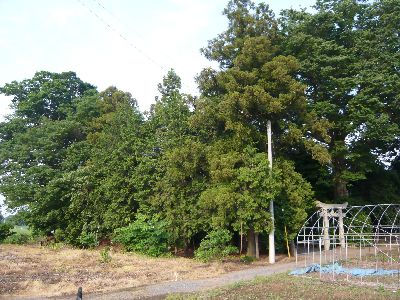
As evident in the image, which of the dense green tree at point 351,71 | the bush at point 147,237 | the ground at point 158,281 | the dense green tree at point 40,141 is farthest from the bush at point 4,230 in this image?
the dense green tree at point 351,71

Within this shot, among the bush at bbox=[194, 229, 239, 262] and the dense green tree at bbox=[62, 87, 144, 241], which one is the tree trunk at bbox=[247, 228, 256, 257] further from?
the dense green tree at bbox=[62, 87, 144, 241]

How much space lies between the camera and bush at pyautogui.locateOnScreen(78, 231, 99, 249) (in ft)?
80.2

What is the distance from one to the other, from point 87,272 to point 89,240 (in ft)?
32.4

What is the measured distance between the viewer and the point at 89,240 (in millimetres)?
24516

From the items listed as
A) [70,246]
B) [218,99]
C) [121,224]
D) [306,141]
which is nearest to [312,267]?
[306,141]

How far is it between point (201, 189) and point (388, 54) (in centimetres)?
1265

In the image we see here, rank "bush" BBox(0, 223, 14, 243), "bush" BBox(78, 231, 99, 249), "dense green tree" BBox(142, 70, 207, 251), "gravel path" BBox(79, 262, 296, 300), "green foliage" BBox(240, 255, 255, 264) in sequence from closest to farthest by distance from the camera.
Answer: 1. "gravel path" BBox(79, 262, 296, 300)
2. "green foliage" BBox(240, 255, 255, 264)
3. "dense green tree" BBox(142, 70, 207, 251)
4. "bush" BBox(78, 231, 99, 249)
5. "bush" BBox(0, 223, 14, 243)

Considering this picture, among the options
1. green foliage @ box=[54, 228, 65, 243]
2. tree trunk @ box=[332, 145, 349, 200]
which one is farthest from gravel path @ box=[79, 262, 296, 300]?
green foliage @ box=[54, 228, 65, 243]

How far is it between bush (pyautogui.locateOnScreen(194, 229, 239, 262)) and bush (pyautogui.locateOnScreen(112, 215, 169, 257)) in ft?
8.58

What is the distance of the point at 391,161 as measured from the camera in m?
28.8

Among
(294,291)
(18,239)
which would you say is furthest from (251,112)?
(18,239)

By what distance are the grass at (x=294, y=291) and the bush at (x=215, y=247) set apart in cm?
678

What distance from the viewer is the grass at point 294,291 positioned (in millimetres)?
9586

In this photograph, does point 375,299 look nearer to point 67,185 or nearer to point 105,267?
point 105,267
